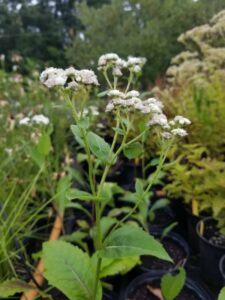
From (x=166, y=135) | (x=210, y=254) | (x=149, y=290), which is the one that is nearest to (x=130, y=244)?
(x=166, y=135)

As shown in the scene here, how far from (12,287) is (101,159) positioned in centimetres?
50

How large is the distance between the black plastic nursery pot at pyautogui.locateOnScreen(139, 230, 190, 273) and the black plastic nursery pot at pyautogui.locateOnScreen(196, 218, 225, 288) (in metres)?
0.09

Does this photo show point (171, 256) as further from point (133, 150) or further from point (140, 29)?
point (140, 29)

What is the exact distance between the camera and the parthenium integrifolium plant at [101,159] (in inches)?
29.0

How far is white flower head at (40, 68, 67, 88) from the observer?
0.70 metres

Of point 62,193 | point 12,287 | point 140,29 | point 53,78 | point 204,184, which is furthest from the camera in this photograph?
point 140,29

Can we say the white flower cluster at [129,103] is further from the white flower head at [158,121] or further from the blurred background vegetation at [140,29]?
the blurred background vegetation at [140,29]

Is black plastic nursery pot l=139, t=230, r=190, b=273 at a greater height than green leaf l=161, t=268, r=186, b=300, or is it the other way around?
green leaf l=161, t=268, r=186, b=300

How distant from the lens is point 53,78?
28.0 inches

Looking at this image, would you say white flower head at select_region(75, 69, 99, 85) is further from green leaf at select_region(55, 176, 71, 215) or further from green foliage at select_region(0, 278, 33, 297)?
green leaf at select_region(55, 176, 71, 215)

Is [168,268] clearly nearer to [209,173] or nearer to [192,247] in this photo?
[192,247]

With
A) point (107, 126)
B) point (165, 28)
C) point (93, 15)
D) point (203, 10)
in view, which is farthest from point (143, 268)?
point (93, 15)

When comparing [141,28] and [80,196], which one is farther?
[141,28]

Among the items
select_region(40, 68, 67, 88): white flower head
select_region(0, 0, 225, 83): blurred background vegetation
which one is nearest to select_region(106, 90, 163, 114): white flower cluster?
select_region(40, 68, 67, 88): white flower head
